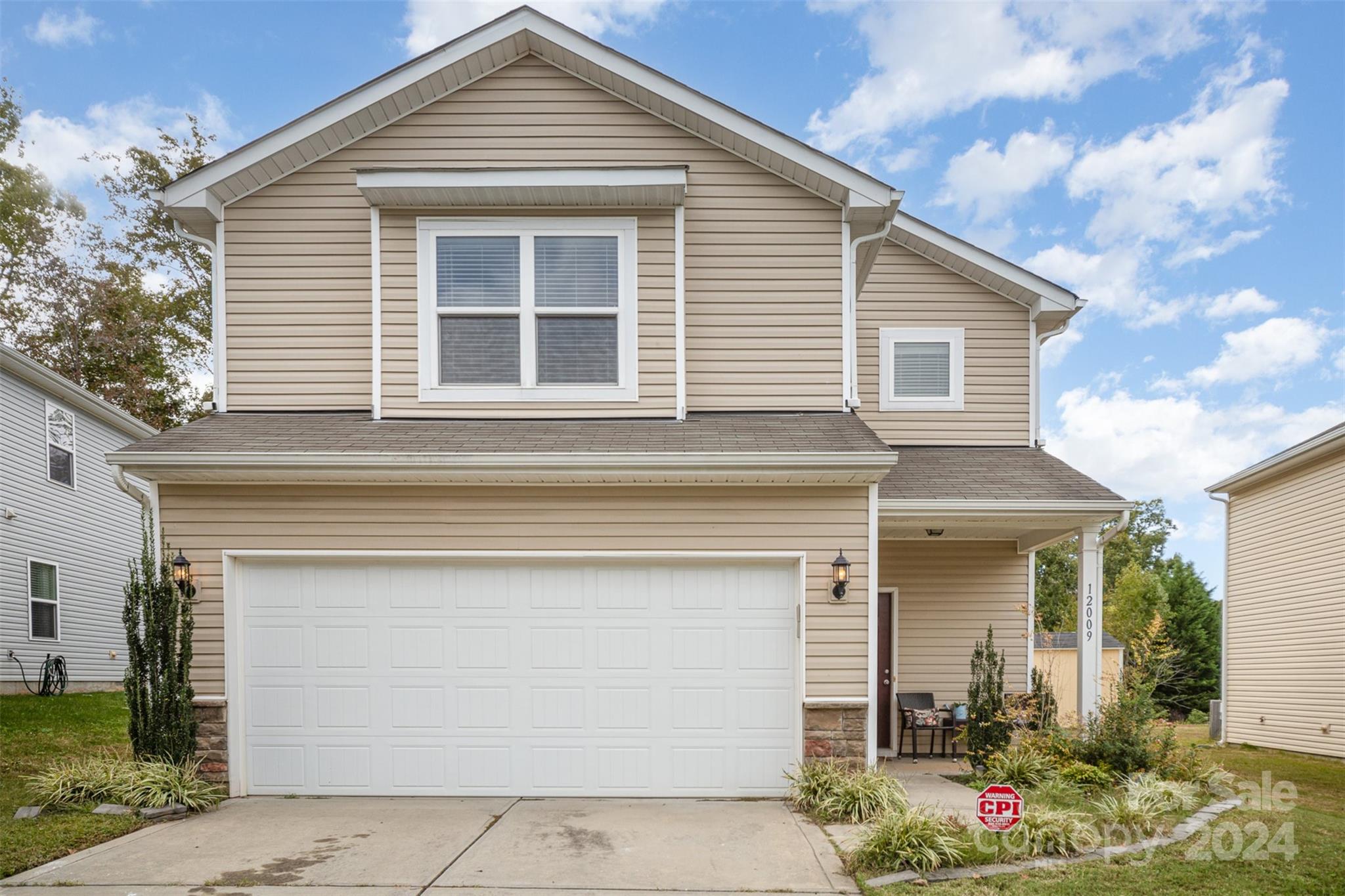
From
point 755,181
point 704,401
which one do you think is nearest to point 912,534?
point 704,401

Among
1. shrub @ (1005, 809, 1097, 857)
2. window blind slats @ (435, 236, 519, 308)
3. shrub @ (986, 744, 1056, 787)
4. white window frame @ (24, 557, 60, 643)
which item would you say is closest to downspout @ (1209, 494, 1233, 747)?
shrub @ (986, 744, 1056, 787)

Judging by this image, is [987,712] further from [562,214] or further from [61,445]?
[61,445]

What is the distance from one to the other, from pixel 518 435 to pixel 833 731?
373 centimetres

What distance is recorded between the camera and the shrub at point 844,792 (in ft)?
20.1

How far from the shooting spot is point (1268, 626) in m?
12.9

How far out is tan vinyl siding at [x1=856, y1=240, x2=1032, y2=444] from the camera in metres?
9.83

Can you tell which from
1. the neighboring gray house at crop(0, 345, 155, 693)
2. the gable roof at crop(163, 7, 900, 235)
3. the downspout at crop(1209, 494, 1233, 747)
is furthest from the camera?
the downspout at crop(1209, 494, 1233, 747)

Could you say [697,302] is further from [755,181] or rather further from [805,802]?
[805,802]

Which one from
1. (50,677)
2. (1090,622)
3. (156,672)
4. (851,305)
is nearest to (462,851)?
(156,672)

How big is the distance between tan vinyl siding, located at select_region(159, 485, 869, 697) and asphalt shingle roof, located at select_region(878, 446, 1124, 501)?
128cm

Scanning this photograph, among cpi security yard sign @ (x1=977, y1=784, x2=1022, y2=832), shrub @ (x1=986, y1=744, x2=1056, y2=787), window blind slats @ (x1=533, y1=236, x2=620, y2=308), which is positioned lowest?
shrub @ (x1=986, y1=744, x2=1056, y2=787)

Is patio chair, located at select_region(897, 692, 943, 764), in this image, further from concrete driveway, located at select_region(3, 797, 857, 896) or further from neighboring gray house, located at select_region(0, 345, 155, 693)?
neighboring gray house, located at select_region(0, 345, 155, 693)

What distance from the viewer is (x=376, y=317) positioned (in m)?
7.64

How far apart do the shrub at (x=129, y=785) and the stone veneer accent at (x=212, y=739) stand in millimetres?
271
